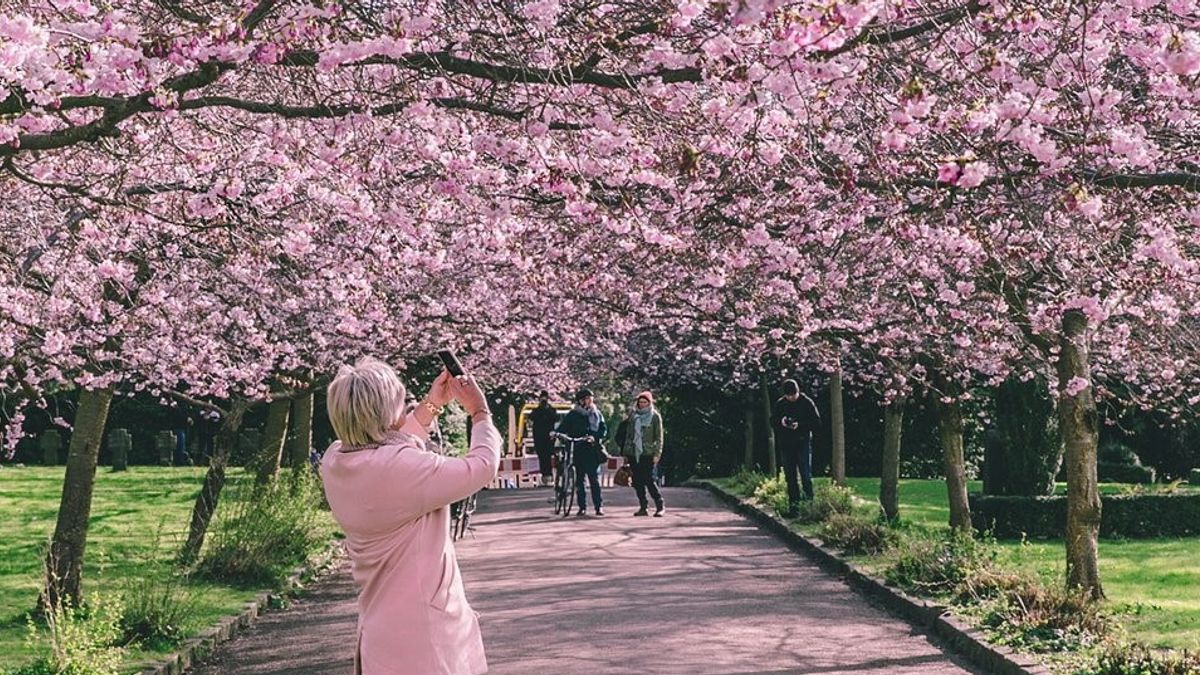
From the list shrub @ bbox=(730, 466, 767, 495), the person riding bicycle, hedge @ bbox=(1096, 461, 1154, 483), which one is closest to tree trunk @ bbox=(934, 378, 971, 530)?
the person riding bicycle

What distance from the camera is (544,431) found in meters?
31.2

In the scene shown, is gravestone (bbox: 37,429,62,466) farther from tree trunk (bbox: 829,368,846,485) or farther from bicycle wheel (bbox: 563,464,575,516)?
tree trunk (bbox: 829,368,846,485)

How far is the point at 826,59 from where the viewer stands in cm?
676

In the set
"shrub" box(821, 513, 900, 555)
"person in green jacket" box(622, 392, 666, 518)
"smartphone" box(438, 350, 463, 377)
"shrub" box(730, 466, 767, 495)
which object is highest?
"person in green jacket" box(622, 392, 666, 518)

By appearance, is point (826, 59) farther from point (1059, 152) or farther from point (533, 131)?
point (1059, 152)

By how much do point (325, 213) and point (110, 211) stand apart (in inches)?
Result: 99.2

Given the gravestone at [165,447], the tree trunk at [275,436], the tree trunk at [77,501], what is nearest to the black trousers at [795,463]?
the tree trunk at [275,436]

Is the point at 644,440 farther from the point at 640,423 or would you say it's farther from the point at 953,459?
the point at 953,459

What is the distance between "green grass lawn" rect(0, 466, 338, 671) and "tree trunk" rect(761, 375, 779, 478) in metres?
10.7

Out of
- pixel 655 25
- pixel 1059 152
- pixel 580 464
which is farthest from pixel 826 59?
pixel 580 464

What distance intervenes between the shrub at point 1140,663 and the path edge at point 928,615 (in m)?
0.35

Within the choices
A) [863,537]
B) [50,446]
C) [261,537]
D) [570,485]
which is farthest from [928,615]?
[50,446]

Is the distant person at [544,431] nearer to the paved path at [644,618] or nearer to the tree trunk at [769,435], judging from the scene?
the tree trunk at [769,435]

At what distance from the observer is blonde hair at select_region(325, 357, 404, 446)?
5.32 metres
